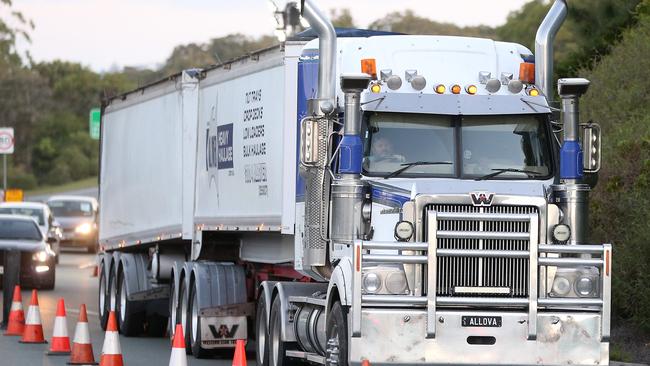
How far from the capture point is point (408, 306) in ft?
40.8

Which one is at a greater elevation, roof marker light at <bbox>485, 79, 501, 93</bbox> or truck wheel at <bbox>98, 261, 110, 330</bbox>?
roof marker light at <bbox>485, 79, 501, 93</bbox>

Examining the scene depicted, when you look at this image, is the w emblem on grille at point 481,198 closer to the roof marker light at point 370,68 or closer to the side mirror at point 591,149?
the side mirror at point 591,149

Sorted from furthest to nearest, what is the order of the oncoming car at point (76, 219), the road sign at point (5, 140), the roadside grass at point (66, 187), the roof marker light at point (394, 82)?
1. the roadside grass at point (66, 187)
2. the oncoming car at point (76, 219)
3. the road sign at point (5, 140)
4. the roof marker light at point (394, 82)

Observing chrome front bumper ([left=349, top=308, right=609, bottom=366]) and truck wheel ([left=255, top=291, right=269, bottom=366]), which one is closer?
chrome front bumper ([left=349, top=308, right=609, bottom=366])

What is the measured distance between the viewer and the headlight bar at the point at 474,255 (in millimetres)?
12297

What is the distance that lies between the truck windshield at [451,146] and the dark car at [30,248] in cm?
1717

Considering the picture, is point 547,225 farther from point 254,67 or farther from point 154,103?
point 154,103

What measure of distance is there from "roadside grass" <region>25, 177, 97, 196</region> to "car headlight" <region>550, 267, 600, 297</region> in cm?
8371

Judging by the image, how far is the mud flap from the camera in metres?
18.0

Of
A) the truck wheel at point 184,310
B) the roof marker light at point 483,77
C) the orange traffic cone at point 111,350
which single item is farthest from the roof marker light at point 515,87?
the truck wheel at point 184,310

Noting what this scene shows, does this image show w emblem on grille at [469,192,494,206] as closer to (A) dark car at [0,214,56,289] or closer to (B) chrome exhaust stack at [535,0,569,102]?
(B) chrome exhaust stack at [535,0,569,102]

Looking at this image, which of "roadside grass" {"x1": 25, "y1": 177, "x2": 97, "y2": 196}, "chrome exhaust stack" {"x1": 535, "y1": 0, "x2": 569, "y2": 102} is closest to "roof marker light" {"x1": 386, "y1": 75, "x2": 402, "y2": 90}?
"chrome exhaust stack" {"x1": 535, "y1": 0, "x2": 569, "y2": 102}

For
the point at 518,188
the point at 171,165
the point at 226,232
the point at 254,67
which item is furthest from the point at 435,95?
the point at 171,165

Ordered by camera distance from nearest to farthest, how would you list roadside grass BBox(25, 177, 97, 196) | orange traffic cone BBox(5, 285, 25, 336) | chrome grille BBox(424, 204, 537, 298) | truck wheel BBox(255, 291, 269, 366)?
1. chrome grille BBox(424, 204, 537, 298)
2. truck wheel BBox(255, 291, 269, 366)
3. orange traffic cone BBox(5, 285, 25, 336)
4. roadside grass BBox(25, 177, 97, 196)
